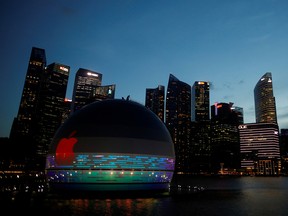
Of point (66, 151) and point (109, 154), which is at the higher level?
point (66, 151)

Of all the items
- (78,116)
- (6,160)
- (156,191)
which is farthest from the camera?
(6,160)

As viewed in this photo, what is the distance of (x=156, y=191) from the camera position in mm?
54469

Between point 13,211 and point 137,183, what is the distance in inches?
1071

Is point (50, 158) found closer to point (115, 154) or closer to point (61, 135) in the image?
point (61, 135)

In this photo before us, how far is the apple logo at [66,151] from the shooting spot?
171 feet

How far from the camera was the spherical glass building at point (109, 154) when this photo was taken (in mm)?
50875

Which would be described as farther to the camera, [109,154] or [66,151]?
[66,151]

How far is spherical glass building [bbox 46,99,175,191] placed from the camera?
5088cm

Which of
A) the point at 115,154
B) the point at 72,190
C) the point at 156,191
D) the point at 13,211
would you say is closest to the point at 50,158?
the point at 72,190

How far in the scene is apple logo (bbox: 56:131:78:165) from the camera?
52031 mm

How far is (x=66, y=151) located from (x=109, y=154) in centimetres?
880

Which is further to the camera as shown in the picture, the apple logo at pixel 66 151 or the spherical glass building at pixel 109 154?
the apple logo at pixel 66 151

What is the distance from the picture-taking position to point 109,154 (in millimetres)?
51250

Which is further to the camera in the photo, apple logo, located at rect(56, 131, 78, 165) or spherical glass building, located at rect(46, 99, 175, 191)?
apple logo, located at rect(56, 131, 78, 165)
